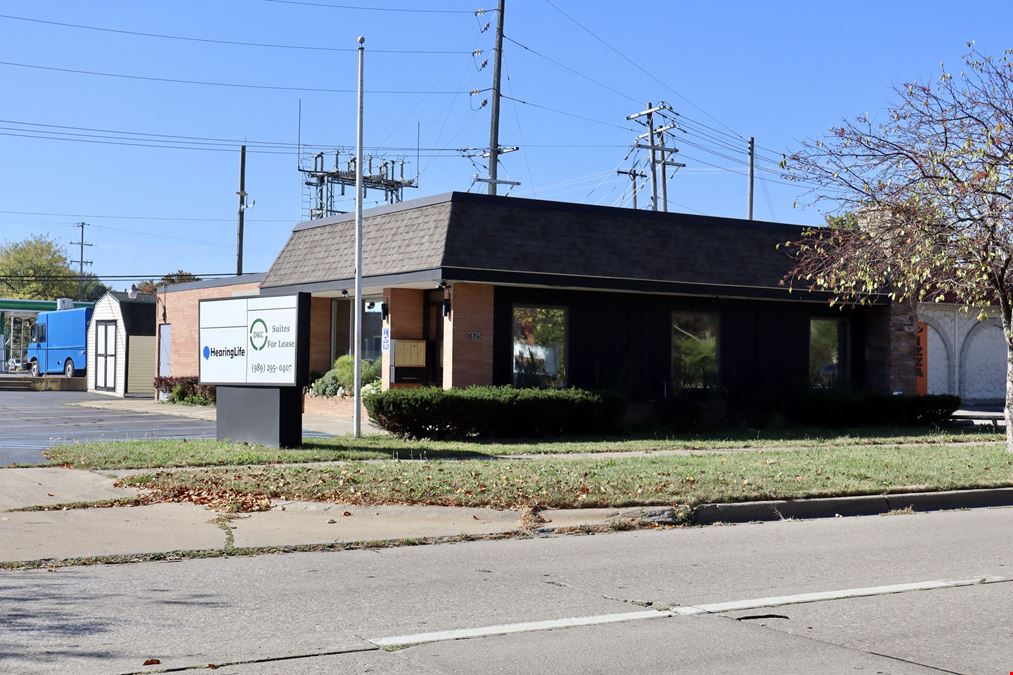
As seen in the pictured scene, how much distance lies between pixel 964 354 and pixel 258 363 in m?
25.7

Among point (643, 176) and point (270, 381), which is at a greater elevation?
point (643, 176)

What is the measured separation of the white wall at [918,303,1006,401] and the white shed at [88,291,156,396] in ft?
89.5

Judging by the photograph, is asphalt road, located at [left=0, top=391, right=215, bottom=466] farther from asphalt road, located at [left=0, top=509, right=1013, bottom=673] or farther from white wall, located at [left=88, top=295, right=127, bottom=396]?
asphalt road, located at [left=0, top=509, right=1013, bottom=673]

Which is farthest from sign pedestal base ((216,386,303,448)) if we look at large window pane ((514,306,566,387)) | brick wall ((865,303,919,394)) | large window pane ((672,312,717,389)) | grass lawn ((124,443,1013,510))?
brick wall ((865,303,919,394))

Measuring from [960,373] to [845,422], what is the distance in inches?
492

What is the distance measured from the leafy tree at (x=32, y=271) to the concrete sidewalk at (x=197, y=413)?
5410 cm

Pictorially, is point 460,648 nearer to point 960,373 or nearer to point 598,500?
point 598,500

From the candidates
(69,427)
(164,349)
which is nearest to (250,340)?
(69,427)

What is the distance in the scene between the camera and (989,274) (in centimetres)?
1789

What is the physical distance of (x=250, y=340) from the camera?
59.8 ft

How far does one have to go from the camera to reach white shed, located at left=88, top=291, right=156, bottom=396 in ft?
136

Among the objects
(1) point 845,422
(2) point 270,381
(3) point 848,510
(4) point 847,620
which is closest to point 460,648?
(4) point 847,620

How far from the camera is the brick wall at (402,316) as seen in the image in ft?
81.0

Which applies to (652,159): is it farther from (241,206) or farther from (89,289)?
(89,289)
